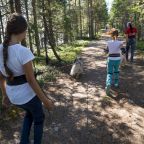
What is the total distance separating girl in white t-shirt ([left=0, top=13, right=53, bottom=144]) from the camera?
399 centimetres

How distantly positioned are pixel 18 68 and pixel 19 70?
3cm

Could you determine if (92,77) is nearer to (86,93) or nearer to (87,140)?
(86,93)

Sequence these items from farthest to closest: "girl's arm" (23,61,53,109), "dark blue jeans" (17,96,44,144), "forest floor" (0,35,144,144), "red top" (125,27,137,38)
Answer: "red top" (125,27,137,38) < "forest floor" (0,35,144,144) < "dark blue jeans" (17,96,44,144) < "girl's arm" (23,61,53,109)

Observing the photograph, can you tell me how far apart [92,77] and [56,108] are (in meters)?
4.51

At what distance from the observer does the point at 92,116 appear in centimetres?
754

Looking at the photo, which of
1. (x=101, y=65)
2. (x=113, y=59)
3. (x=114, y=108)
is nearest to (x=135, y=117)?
(x=114, y=108)

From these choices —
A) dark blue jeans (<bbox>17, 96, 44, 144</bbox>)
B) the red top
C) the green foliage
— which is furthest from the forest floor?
the green foliage

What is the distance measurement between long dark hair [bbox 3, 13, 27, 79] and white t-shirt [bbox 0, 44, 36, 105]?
0.05m

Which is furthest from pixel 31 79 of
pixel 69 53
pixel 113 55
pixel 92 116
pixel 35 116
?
pixel 69 53

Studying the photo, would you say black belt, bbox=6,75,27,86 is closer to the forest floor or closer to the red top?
the forest floor

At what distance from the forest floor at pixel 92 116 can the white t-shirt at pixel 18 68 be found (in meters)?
2.25

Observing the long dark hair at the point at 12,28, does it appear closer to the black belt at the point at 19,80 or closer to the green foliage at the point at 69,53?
the black belt at the point at 19,80

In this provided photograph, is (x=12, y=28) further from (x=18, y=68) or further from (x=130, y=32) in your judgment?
(x=130, y=32)

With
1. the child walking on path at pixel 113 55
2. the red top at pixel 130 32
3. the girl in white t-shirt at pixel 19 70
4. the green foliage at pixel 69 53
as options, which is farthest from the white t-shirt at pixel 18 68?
the green foliage at pixel 69 53
